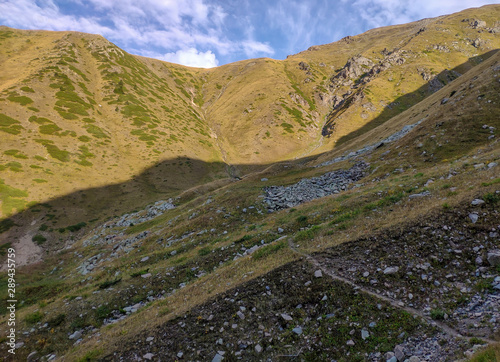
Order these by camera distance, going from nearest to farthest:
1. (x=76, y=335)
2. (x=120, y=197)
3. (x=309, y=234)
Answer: (x=76, y=335) < (x=309, y=234) < (x=120, y=197)

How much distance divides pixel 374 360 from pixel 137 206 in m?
63.0

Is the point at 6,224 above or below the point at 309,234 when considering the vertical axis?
above

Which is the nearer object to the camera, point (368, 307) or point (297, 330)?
point (368, 307)

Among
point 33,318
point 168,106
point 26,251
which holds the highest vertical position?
point 168,106

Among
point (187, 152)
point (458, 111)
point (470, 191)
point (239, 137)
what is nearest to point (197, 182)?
point (187, 152)

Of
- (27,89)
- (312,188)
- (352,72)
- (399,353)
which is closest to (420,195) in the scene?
(399,353)

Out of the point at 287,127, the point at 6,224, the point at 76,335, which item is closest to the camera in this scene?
the point at 76,335

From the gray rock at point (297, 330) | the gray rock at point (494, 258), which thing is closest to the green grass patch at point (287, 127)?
the gray rock at point (494, 258)

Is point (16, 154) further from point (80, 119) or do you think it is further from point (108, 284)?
point (108, 284)

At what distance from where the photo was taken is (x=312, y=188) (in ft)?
105

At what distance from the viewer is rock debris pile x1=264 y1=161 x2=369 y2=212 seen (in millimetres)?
29172

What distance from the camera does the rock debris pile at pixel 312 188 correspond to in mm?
29172

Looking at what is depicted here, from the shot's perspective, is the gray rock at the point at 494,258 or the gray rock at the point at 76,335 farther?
the gray rock at the point at 76,335

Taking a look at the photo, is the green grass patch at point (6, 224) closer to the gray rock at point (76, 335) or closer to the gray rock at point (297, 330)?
the gray rock at point (76, 335)
